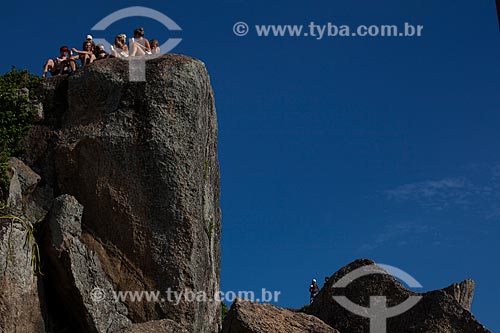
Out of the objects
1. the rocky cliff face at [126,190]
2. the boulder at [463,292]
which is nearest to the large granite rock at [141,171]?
the rocky cliff face at [126,190]

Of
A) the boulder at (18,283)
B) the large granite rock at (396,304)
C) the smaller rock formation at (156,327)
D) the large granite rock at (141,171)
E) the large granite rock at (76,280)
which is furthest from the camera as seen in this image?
the large granite rock at (396,304)

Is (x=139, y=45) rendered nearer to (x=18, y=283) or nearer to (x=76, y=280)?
(x=76, y=280)

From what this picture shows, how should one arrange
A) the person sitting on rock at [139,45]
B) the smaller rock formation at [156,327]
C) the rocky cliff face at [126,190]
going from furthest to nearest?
the person sitting on rock at [139,45] → the rocky cliff face at [126,190] → the smaller rock formation at [156,327]

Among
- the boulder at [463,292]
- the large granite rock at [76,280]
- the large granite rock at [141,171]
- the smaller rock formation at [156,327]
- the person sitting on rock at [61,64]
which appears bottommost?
the smaller rock formation at [156,327]

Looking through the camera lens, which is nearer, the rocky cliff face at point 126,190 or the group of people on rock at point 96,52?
the rocky cliff face at point 126,190

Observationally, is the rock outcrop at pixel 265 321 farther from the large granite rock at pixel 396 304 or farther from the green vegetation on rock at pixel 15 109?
the green vegetation on rock at pixel 15 109

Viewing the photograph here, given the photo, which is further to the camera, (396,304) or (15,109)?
(15,109)

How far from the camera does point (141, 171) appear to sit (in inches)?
760

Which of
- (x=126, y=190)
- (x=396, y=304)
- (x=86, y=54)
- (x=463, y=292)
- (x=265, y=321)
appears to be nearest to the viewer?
(x=265, y=321)

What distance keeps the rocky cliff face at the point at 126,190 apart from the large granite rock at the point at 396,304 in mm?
3067

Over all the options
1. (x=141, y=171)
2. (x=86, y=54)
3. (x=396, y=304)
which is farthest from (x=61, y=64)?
(x=396, y=304)

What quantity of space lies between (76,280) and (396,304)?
7.73 meters

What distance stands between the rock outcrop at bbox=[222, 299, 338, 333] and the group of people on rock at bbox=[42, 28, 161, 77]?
763 cm

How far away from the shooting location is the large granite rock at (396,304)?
1919 centimetres
